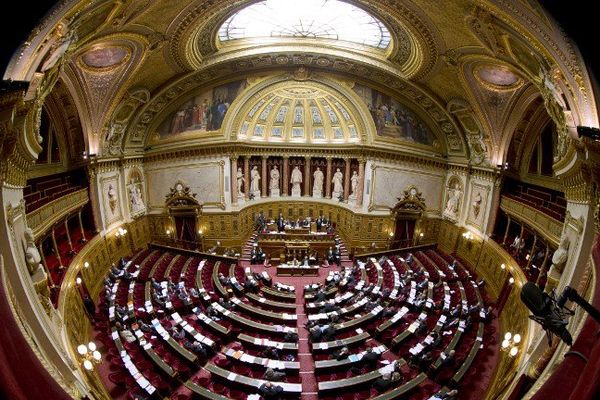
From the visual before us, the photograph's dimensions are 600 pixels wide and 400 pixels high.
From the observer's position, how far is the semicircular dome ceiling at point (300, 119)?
23234 millimetres

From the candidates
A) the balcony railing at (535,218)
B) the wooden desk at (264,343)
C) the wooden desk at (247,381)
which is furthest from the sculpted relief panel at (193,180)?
the balcony railing at (535,218)

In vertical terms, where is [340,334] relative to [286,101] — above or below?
below

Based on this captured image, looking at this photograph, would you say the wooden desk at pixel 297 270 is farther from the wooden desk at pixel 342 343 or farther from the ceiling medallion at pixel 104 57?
the ceiling medallion at pixel 104 57

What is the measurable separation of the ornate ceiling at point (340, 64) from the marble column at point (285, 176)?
2515 millimetres

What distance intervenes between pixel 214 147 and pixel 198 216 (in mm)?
4857

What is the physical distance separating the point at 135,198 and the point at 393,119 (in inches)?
703

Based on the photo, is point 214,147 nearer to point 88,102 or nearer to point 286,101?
point 286,101

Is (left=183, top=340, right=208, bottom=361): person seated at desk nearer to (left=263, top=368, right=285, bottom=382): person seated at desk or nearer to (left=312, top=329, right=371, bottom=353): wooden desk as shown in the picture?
(left=263, top=368, right=285, bottom=382): person seated at desk

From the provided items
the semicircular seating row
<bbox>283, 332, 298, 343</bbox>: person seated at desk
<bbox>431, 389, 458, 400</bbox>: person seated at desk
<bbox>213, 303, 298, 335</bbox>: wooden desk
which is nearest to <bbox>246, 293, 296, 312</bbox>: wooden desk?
the semicircular seating row

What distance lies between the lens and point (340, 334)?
502 inches

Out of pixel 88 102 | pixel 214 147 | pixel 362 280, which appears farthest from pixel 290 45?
pixel 362 280

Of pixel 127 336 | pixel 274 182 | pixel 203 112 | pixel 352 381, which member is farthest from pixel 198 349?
pixel 274 182

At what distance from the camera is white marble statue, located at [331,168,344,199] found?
82.5ft

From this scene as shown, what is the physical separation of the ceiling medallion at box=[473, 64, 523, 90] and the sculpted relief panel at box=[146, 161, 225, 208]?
16.1 meters
